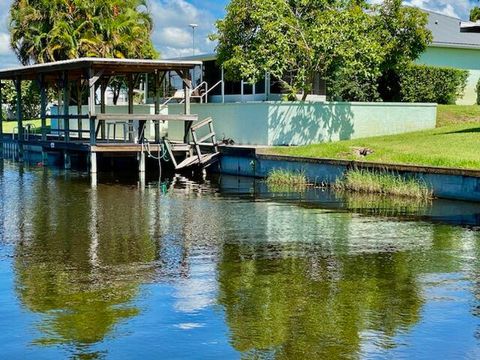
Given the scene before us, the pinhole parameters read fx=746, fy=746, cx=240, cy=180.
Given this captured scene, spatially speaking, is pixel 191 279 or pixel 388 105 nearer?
pixel 191 279

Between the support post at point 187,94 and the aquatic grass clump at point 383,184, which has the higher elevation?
the support post at point 187,94

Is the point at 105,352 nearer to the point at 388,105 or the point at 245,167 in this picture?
the point at 245,167

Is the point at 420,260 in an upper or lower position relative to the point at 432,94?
lower

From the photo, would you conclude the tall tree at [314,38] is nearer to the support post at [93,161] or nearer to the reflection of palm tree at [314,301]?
the support post at [93,161]

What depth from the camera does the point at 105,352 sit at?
24.3ft

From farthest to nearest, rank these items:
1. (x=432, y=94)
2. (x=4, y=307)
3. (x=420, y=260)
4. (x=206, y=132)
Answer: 1. (x=432, y=94)
2. (x=206, y=132)
3. (x=420, y=260)
4. (x=4, y=307)

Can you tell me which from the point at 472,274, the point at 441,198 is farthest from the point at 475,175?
the point at 472,274

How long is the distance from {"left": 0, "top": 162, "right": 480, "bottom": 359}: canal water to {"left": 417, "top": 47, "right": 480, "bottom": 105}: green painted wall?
18.3 meters

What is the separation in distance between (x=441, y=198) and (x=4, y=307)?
1282 centimetres

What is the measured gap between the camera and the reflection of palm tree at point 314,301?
25.4 feet

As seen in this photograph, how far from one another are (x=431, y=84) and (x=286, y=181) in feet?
40.1

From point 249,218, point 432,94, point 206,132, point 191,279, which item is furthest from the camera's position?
point 432,94

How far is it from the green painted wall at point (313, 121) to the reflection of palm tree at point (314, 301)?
1379 cm

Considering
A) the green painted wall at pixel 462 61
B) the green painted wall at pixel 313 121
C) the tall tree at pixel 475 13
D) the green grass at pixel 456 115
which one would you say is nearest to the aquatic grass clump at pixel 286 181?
the green painted wall at pixel 313 121
